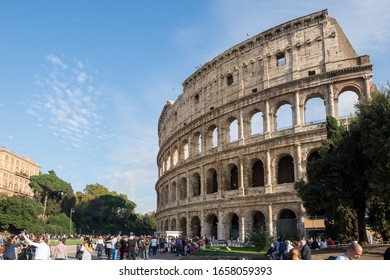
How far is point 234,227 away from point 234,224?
234 millimetres

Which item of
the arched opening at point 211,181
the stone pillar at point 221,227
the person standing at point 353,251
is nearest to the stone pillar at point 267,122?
the arched opening at point 211,181

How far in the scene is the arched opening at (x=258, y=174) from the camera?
2844cm

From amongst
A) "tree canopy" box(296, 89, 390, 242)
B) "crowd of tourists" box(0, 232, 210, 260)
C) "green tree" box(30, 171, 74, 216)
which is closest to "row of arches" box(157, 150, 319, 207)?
"crowd of tourists" box(0, 232, 210, 260)

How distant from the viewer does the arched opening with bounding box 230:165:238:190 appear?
30172mm

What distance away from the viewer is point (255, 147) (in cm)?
2795

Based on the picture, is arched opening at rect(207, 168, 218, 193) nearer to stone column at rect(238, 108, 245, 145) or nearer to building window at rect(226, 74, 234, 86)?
stone column at rect(238, 108, 245, 145)

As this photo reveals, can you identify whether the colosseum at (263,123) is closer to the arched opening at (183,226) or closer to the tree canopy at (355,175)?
the arched opening at (183,226)

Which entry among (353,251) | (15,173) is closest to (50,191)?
(15,173)

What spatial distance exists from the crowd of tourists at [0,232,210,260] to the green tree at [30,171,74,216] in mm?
43404

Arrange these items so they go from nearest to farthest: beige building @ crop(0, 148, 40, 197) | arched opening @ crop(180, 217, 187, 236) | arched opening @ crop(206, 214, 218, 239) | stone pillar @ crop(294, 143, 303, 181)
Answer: stone pillar @ crop(294, 143, 303, 181) < arched opening @ crop(206, 214, 218, 239) < arched opening @ crop(180, 217, 187, 236) < beige building @ crop(0, 148, 40, 197)

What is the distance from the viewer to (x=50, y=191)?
67.1 meters

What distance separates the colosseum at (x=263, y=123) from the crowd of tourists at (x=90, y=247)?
408 centimetres

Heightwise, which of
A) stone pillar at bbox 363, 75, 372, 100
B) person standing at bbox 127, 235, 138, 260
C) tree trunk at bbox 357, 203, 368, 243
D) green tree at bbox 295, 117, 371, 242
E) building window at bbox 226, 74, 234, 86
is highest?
building window at bbox 226, 74, 234, 86

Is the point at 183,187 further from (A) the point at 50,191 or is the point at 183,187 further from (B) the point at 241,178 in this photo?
(A) the point at 50,191
